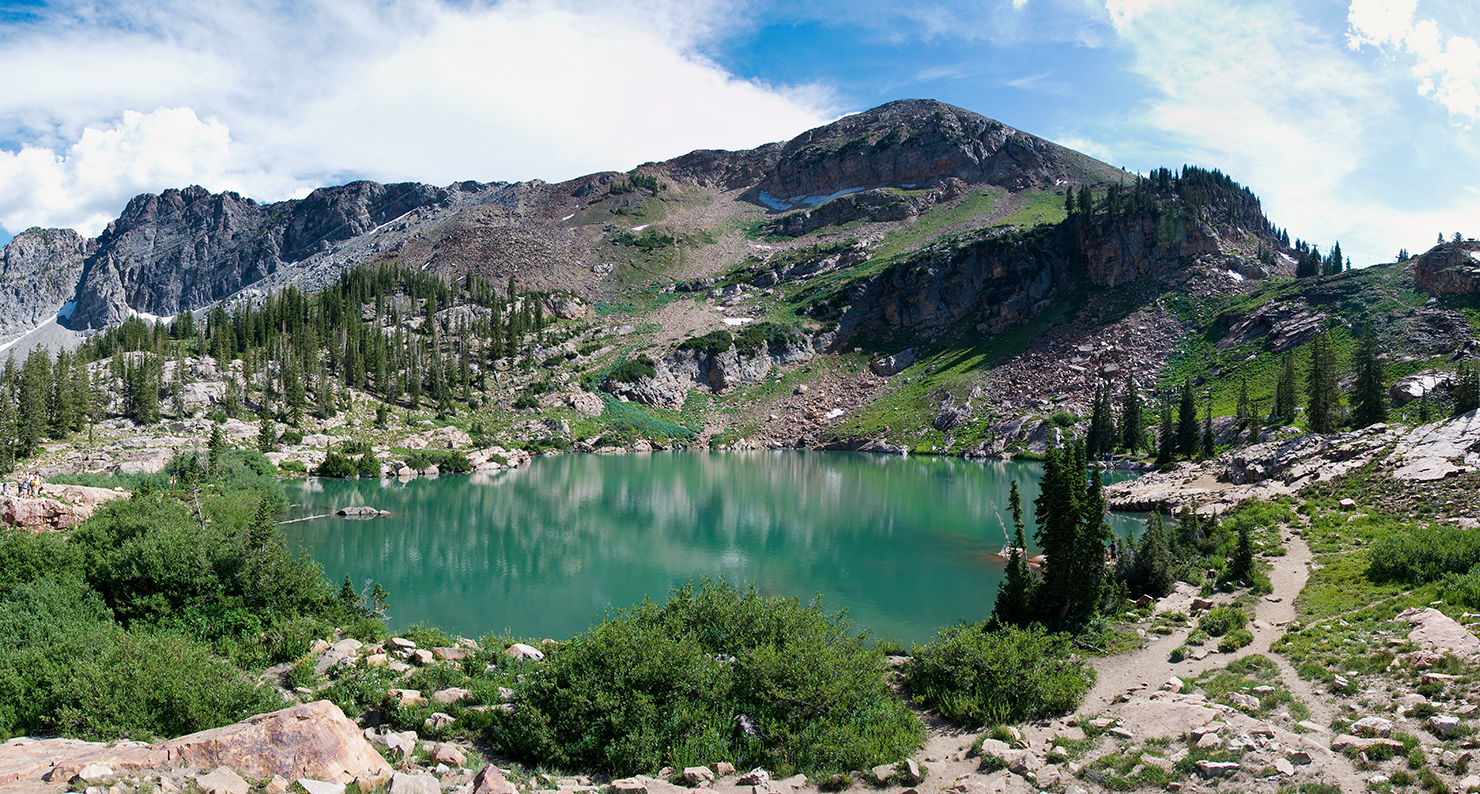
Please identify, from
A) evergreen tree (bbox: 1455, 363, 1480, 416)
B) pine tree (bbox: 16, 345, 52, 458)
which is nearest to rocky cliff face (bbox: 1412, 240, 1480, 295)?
evergreen tree (bbox: 1455, 363, 1480, 416)

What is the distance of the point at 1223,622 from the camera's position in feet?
58.6

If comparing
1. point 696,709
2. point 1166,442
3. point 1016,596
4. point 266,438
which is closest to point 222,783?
point 696,709

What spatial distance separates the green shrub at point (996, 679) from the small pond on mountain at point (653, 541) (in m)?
7.17

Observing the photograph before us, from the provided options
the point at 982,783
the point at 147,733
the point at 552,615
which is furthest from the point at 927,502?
the point at 147,733

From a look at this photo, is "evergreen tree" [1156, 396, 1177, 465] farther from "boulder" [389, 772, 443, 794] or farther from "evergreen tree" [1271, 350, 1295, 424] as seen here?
"boulder" [389, 772, 443, 794]

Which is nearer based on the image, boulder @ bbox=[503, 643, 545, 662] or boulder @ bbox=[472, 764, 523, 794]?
boulder @ bbox=[472, 764, 523, 794]

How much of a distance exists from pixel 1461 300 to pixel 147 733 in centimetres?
10832

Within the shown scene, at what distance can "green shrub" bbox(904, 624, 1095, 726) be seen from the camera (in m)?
13.4

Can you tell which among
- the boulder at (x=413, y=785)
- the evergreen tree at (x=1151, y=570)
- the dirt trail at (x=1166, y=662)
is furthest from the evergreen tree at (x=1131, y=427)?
the boulder at (x=413, y=785)

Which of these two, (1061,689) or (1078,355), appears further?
(1078,355)

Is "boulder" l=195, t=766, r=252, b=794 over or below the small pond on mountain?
over

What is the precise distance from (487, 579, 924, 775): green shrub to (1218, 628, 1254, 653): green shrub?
346 inches

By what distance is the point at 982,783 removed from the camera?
10.0 metres

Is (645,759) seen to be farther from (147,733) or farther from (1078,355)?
(1078,355)
